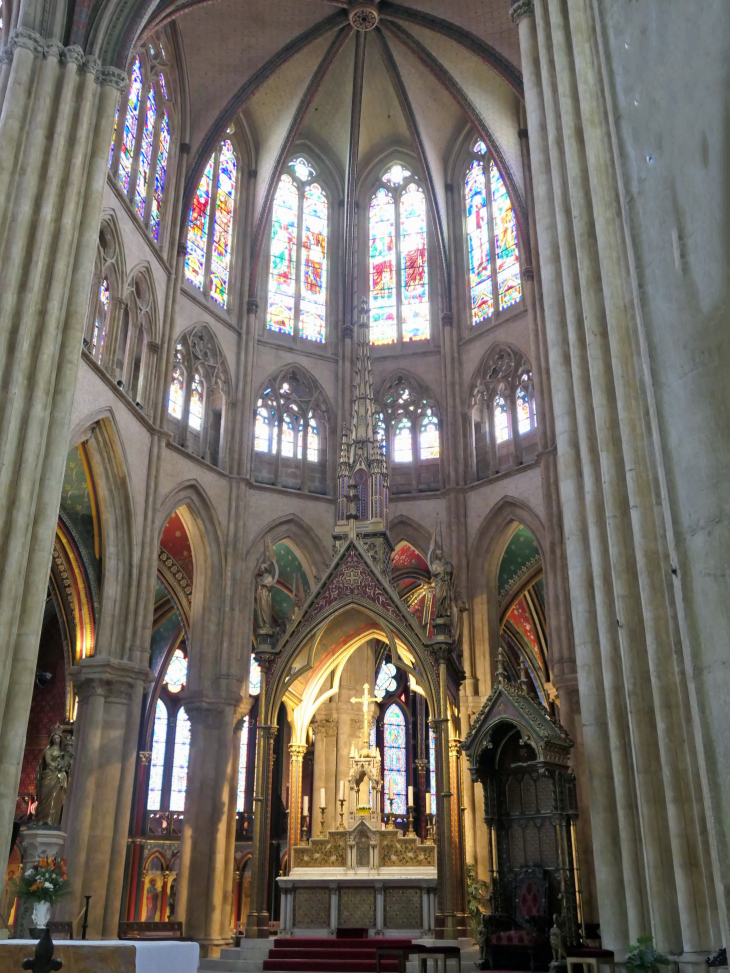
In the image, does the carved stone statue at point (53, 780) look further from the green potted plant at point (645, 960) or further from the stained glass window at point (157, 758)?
the stained glass window at point (157, 758)

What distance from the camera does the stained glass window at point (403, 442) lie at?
76.1ft

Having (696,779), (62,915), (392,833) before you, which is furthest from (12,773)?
(696,779)

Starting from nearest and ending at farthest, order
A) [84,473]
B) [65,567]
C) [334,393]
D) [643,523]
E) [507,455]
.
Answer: [643,523] → [84,473] → [65,567] → [507,455] → [334,393]

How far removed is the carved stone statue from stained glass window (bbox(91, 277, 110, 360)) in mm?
7188

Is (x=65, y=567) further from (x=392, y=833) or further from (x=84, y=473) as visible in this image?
(x=392, y=833)

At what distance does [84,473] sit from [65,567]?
2.54 meters

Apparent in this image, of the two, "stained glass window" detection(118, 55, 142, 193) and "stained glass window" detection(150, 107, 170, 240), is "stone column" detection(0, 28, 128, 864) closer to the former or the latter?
"stained glass window" detection(118, 55, 142, 193)

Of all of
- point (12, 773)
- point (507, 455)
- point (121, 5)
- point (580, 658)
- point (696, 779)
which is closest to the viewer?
point (696, 779)

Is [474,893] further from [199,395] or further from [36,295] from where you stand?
[36,295]

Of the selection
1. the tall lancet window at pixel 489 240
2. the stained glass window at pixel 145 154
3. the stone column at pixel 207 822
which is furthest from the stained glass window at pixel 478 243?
the stone column at pixel 207 822

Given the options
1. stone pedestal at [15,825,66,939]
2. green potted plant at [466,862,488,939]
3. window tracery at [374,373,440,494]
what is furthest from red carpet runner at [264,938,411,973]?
window tracery at [374,373,440,494]

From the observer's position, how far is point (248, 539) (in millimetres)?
21359

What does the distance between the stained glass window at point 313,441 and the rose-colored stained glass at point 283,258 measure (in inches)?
98.4

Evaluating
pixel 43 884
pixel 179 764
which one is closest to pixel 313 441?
pixel 179 764
